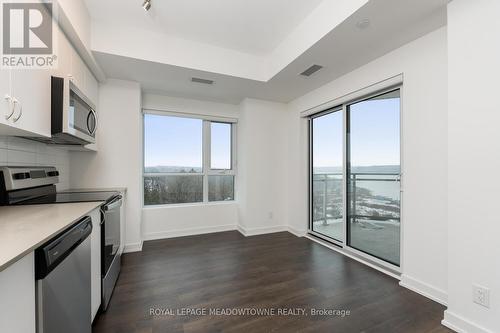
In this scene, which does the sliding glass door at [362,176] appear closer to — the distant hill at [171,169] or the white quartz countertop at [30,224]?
the distant hill at [171,169]

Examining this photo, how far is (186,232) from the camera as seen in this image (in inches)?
159

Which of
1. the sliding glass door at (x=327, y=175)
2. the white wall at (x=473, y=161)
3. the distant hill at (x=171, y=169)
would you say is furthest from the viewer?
the distant hill at (x=171, y=169)

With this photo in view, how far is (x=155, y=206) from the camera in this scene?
12.9ft

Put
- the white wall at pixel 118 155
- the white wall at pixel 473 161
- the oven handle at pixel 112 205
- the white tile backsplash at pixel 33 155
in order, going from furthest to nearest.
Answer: the white wall at pixel 118 155 < the oven handle at pixel 112 205 < the white tile backsplash at pixel 33 155 < the white wall at pixel 473 161

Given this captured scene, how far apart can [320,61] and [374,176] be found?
5.34 feet

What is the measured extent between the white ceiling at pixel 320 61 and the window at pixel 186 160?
1.92ft

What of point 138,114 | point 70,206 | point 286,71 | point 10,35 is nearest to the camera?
point 10,35

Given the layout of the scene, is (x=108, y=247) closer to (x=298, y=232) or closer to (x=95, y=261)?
(x=95, y=261)

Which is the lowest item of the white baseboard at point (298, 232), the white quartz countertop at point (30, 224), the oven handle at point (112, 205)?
the white baseboard at point (298, 232)

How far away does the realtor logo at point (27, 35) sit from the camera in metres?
1.28

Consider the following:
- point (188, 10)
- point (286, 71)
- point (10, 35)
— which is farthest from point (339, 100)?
point (10, 35)

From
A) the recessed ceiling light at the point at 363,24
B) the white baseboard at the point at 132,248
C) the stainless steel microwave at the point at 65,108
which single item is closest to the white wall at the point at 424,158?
the recessed ceiling light at the point at 363,24

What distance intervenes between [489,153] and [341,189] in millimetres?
1885

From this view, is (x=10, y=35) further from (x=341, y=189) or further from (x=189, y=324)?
(x=341, y=189)
